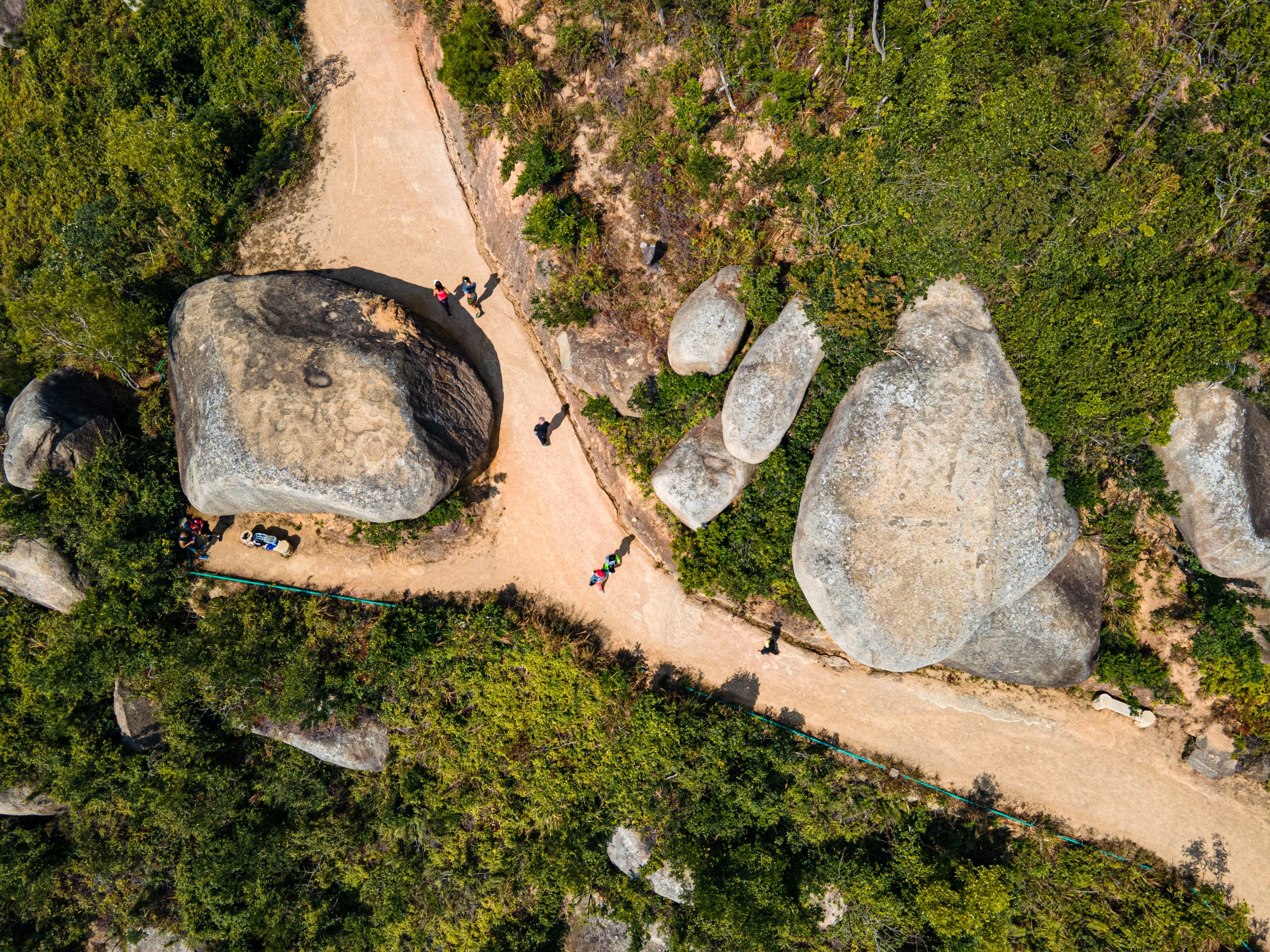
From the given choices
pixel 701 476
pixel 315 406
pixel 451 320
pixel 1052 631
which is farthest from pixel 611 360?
pixel 1052 631

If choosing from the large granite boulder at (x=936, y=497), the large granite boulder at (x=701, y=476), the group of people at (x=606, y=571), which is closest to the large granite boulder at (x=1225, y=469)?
the large granite boulder at (x=936, y=497)

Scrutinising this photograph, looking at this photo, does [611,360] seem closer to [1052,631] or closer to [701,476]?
[701,476]

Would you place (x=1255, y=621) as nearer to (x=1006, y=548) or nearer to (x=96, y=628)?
(x=1006, y=548)

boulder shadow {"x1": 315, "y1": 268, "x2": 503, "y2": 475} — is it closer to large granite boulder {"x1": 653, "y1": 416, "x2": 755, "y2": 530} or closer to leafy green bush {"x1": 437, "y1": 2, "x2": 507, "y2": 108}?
leafy green bush {"x1": 437, "y1": 2, "x2": 507, "y2": 108}

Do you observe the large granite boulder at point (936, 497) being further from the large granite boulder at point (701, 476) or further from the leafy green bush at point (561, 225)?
the leafy green bush at point (561, 225)

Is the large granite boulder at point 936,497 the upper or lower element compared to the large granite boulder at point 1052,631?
upper
